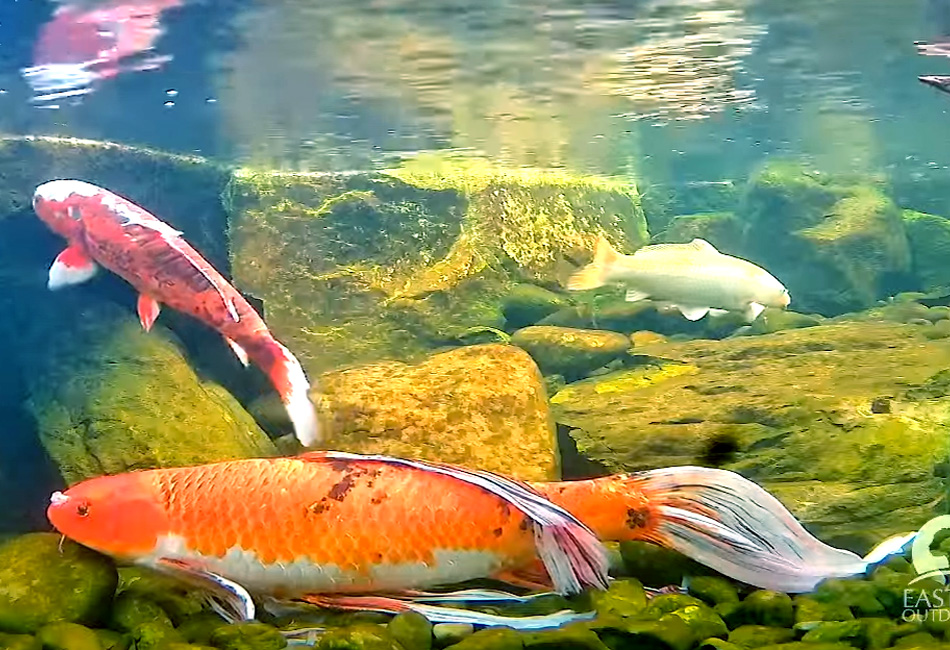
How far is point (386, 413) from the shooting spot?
9.04ft

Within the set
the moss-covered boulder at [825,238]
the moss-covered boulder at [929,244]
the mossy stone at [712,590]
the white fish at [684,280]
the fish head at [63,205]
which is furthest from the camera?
the moss-covered boulder at [929,244]

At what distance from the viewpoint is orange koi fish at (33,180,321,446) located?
9.07 ft

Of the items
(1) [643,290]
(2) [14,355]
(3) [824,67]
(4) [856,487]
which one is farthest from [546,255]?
(3) [824,67]

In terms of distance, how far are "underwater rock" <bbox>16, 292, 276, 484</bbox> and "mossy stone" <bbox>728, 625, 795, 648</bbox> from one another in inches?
63.2

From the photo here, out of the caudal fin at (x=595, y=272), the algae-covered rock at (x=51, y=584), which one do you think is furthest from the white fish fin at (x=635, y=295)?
the algae-covered rock at (x=51, y=584)

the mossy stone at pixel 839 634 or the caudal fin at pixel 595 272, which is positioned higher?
the caudal fin at pixel 595 272

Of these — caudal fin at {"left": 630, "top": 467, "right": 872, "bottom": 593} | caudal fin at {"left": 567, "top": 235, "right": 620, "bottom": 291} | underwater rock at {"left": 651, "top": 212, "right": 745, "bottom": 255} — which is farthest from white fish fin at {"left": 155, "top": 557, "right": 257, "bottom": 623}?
underwater rock at {"left": 651, "top": 212, "right": 745, "bottom": 255}

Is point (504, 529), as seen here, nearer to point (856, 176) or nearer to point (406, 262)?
point (406, 262)

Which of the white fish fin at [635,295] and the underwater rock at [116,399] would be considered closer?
the underwater rock at [116,399]

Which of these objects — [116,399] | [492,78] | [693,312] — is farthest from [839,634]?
[492,78]

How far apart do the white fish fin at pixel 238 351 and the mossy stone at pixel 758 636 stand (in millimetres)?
1810

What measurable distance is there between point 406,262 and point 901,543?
2098mm

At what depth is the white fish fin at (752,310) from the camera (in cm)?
353

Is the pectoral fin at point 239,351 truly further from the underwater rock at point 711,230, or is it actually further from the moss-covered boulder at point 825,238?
the moss-covered boulder at point 825,238
